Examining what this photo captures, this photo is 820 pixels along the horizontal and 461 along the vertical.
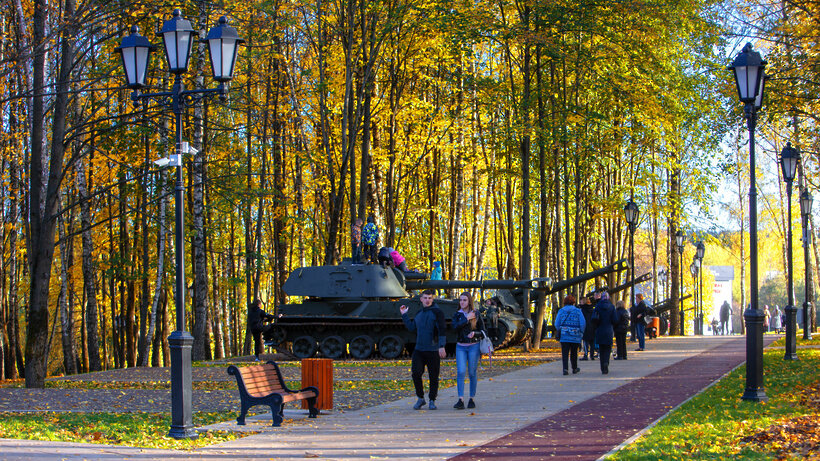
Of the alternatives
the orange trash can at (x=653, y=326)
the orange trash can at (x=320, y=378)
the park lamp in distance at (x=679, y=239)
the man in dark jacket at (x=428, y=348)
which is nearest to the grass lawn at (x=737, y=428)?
the man in dark jacket at (x=428, y=348)

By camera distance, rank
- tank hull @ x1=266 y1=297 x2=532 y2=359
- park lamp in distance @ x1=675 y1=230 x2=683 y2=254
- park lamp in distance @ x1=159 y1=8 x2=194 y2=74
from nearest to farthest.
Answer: park lamp in distance @ x1=159 y1=8 x2=194 y2=74 < tank hull @ x1=266 y1=297 x2=532 y2=359 < park lamp in distance @ x1=675 y1=230 x2=683 y2=254

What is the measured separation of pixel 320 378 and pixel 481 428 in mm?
2799

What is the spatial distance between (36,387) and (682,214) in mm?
27214

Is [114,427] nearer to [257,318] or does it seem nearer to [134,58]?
[134,58]

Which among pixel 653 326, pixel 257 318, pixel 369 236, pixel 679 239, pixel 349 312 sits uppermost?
pixel 679 239

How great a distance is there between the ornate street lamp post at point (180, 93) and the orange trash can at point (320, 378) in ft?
8.69

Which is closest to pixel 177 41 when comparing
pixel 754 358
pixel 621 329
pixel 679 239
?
pixel 754 358

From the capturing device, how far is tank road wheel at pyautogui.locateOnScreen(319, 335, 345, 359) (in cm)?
2642

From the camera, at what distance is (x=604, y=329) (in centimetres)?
1852

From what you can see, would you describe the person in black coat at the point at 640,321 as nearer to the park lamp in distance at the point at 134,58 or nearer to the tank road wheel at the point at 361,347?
the tank road wheel at the point at 361,347

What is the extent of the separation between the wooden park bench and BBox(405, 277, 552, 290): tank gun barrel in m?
14.2

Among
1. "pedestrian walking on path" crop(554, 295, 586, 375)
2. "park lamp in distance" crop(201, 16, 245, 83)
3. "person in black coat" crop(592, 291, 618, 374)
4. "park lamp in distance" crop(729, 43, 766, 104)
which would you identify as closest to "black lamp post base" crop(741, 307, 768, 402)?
"park lamp in distance" crop(729, 43, 766, 104)

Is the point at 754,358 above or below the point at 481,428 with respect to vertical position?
above

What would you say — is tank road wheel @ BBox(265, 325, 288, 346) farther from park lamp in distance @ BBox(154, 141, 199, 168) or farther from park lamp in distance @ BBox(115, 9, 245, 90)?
park lamp in distance @ BBox(154, 141, 199, 168)
